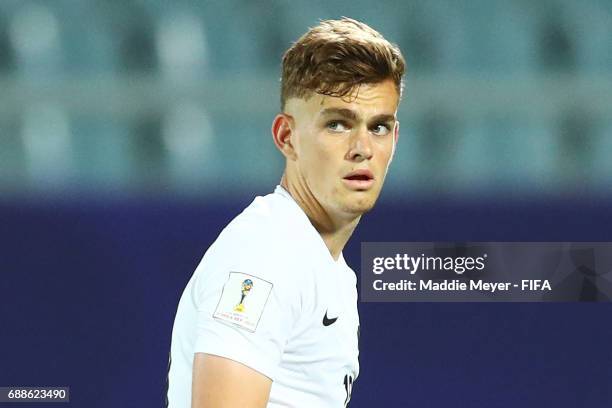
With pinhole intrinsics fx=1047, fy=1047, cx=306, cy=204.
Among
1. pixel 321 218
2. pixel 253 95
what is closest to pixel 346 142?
pixel 321 218

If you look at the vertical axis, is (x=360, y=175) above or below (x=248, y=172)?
below

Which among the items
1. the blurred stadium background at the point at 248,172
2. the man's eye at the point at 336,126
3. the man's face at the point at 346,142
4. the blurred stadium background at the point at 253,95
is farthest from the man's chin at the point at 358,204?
the blurred stadium background at the point at 253,95

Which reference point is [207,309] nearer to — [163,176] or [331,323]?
[331,323]

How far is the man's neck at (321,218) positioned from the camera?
1559 millimetres

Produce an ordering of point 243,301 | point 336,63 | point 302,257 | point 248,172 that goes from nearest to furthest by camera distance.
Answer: point 243,301 → point 302,257 → point 336,63 → point 248,172

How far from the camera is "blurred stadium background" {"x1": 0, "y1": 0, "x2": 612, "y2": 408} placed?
299 cm

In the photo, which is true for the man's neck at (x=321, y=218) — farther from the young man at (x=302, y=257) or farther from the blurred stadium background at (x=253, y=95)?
the blurred stadium background at (x=253, y=95)

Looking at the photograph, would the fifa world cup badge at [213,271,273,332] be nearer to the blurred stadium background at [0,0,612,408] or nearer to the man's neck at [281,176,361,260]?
the man's neck at [281,176,361,260]

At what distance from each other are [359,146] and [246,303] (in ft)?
1.11

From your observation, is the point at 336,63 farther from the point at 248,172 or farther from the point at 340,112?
the point at 248,172

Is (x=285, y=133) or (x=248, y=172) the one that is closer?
(x=285, y=133)

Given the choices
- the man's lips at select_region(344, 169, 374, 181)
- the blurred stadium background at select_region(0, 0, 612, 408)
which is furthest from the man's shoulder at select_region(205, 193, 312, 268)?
the blurred stadium background at select_region(0, 0, 612, 408)

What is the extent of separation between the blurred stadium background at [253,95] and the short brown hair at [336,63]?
1.64m

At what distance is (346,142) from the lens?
148cm
